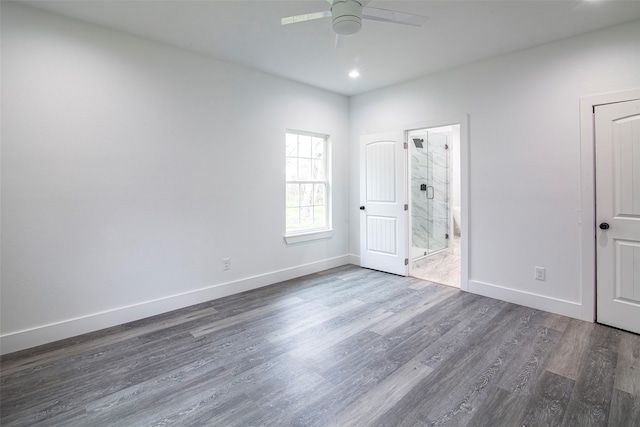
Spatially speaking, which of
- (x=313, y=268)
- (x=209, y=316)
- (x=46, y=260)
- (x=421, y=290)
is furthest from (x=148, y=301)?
(x=421, y=290)

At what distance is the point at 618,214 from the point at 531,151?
0.94m

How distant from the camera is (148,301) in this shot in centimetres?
316

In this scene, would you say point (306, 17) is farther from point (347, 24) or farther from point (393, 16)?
point (393, 16)

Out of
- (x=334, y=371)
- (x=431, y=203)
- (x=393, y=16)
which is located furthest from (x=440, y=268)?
(x=393, y=16)

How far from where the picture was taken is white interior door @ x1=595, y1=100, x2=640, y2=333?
108 inches

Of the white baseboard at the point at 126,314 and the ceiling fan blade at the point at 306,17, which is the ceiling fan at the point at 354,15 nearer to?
the ceiling fan blade at the point at 306,17

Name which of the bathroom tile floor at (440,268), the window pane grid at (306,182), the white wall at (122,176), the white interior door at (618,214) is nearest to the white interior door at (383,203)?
the bathroom tile floor at (440,268)

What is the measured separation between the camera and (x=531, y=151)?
3.30 m

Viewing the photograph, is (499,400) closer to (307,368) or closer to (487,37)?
(307,368)

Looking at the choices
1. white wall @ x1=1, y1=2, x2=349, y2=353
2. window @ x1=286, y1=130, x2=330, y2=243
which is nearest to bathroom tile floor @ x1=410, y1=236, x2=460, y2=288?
window @ x1=286, y1=130, x2=330, y2=243

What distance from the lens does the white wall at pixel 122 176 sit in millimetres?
2545

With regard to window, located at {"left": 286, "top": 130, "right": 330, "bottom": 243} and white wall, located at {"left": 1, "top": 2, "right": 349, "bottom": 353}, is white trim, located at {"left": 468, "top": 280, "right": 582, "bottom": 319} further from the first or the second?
white wall, located at {"left": 1, "top": 2, "right": 349, "bottom": 353}

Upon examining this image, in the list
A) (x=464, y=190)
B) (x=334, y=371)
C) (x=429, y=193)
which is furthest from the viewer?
(x=429, y=193)

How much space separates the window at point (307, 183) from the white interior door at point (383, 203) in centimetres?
60
